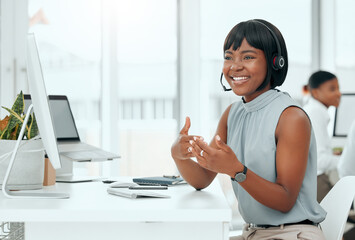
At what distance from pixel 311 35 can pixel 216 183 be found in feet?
11.5

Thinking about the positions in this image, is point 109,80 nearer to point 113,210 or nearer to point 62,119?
point 62,119

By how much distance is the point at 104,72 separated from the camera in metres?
4.09

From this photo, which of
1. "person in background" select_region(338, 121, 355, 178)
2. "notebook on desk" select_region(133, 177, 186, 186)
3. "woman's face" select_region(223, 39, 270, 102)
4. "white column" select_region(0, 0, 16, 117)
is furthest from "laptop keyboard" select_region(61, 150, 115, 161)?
"person in background" select_region(338, 121, 355, 178)

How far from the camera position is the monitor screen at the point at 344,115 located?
409 cm

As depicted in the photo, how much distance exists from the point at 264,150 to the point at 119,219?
1.85 feet

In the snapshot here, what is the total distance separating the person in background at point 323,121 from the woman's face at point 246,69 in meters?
A: 1.98

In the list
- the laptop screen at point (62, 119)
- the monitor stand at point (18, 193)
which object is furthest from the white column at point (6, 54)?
the monitor stand at point (18, 193)

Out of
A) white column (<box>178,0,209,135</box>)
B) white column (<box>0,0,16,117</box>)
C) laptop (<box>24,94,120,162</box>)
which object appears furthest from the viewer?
white column (<box>178,0,209,135</box>)

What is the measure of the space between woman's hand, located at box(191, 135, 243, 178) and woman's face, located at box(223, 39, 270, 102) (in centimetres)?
35

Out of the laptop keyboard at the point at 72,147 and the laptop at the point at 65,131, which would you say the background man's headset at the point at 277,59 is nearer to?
the laptop at the point at 65,131

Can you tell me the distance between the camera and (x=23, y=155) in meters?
1.56

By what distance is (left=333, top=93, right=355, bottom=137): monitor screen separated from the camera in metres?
4.09

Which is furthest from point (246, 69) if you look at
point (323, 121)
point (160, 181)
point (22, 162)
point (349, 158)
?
point (323, 121)

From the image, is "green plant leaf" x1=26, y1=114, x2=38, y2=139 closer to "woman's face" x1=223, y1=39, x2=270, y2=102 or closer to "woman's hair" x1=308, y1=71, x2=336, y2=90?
"woman's face" x1=223, y1=39, x2=270, y2=102
